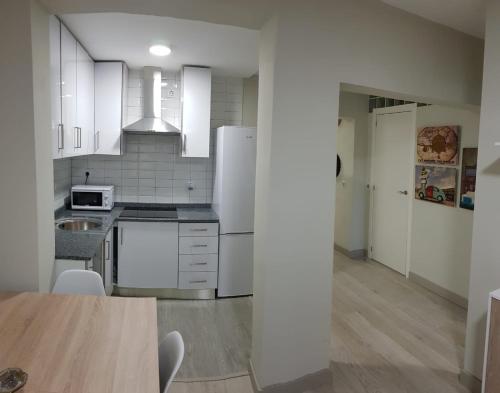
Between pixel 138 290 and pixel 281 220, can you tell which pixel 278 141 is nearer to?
pixel 281 220

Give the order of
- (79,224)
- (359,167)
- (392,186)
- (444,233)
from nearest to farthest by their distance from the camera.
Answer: (79,224), (444,233), (392,186), (359,167)

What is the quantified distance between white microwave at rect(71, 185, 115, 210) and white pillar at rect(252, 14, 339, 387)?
2285 mm

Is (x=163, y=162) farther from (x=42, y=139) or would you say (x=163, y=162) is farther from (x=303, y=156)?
(x=303, y=156)

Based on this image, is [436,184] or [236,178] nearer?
[236,178]

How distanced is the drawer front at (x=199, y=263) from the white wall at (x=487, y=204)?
7.76ft

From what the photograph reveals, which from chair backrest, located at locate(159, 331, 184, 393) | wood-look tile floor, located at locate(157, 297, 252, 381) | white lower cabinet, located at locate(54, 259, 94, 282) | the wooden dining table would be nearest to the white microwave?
wood-look tile floor, located at locate(157, 297, 252, 381)

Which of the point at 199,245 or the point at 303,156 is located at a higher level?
the point at 303,156

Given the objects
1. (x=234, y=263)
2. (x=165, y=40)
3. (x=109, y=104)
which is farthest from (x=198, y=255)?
(x=165, y=40)

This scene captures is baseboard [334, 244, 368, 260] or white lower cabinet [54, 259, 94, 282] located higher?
white lower cabinet [54, 259, 94, 282]

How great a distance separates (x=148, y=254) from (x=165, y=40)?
2027 millimetres

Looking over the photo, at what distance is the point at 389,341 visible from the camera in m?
3.39

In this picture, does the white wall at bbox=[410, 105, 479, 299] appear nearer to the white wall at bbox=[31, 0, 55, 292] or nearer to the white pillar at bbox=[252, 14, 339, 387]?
the white pillar at bbox=[252, 14, 339, 387]

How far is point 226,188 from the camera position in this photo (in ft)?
13.6

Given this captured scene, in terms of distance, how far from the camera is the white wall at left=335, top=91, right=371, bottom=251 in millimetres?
5613
